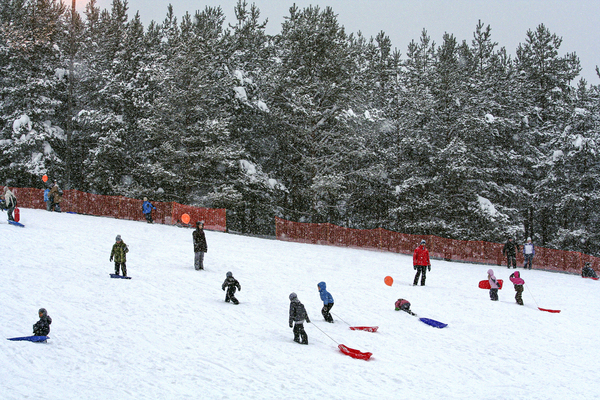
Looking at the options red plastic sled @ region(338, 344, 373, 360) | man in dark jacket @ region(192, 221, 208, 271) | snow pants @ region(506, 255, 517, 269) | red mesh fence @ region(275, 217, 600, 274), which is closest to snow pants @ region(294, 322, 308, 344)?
red plastic sled @ region(338, 344, 373, 360)

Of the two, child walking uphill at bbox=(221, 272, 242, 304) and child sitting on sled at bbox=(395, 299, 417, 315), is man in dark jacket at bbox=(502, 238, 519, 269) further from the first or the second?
child walking uphill at bbox=(221, 272, 242, 304)

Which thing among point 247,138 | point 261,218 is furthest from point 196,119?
point 261,218

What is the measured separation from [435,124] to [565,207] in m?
11.1

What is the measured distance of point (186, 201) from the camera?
33000mm

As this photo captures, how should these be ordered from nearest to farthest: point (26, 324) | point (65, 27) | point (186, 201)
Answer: point (26, 324)
point (186, 201)
point (65, 27)

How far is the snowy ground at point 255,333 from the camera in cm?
871

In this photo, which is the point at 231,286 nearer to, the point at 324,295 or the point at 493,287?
the point at 324,295

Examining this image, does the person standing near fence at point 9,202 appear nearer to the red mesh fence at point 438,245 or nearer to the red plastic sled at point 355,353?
the red mesh fence at point 438,245

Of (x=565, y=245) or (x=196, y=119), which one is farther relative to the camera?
(x=565, y=245)

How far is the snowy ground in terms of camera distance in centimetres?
871

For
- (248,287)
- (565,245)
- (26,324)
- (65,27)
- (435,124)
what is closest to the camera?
(26,324)

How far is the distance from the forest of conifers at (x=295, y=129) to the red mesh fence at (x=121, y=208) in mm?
1776

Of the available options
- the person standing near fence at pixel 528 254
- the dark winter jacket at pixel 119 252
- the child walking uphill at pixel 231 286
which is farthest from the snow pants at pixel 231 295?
the person standing near fence at pixel 528 254

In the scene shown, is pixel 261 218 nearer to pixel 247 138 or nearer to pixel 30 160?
pixel 247 138
